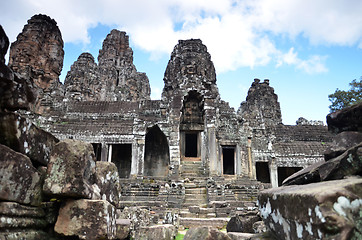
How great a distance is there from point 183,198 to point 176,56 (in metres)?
15.0

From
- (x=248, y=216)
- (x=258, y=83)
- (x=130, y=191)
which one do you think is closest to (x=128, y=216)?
(x=248, y=216)

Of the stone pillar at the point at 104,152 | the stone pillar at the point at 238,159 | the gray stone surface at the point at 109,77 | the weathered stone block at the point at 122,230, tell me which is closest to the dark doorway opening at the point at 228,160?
the stone pillar at the point at 238,159

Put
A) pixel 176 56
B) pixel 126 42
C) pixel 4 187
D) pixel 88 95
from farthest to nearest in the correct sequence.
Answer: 1. pixel 126 42
2. pixel 88 95
3. pixel 176 56
4. pixel 4 187

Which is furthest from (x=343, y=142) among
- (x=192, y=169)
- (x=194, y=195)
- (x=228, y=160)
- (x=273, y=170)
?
(x=228, y=160)

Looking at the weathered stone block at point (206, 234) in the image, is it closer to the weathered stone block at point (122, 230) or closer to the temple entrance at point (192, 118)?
the weathered stone block at point (122, 230)

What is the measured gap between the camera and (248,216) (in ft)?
20.9

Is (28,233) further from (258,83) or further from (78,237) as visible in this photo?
(258,83)

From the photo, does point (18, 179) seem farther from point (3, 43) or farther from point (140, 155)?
point (140, 155)

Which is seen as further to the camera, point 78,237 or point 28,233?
point 78,237

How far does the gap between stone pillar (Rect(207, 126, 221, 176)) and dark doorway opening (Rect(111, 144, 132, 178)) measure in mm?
6651

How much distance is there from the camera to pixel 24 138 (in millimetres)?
2949

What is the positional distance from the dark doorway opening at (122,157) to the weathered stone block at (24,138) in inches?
647

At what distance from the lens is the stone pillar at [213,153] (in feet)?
50.5

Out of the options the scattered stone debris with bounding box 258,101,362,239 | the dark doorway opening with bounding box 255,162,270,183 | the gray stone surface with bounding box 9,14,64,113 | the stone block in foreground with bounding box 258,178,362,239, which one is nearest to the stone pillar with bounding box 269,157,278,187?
the dark doorway opening with bounding box 255,162,270,183
